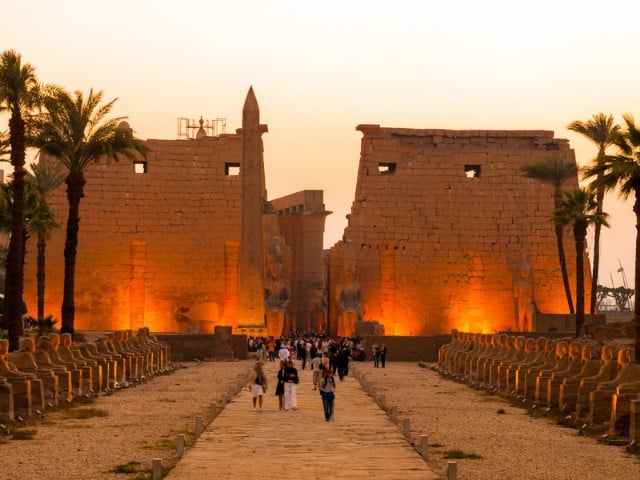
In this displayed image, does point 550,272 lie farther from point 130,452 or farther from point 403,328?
point 130,452

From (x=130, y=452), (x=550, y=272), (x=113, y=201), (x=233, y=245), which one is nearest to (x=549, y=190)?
(x=550, y=272)

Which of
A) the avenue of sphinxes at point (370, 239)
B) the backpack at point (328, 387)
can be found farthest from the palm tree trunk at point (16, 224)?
the avenue of sphinxes at point (370, 239)

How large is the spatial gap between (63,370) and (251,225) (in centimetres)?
2474

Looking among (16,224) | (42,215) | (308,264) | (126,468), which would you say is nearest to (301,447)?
(126,468)

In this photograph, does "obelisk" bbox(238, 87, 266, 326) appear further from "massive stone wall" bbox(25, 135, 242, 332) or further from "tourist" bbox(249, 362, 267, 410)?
"tourist" bbox(249, 362, 267, 410)

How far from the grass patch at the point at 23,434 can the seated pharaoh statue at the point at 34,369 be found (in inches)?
135

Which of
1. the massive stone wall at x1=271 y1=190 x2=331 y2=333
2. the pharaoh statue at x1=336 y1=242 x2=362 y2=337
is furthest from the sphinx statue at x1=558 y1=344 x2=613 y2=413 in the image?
the massive stone wall at x1=271 y1=190 x2=331 y2=333

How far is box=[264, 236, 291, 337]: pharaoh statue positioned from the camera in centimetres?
4894

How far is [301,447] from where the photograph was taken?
1531cm

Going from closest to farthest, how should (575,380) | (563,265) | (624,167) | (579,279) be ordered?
(575,380) < (624,167) < (579,279) < (563,265)

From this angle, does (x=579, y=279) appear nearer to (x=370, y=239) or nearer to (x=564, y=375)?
(x=370, y=239)

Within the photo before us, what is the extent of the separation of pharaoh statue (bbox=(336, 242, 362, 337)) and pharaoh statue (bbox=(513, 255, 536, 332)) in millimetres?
7054

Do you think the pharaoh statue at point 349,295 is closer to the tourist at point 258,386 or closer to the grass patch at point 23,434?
the tourist at point 258,386

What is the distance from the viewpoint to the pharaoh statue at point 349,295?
161ft
